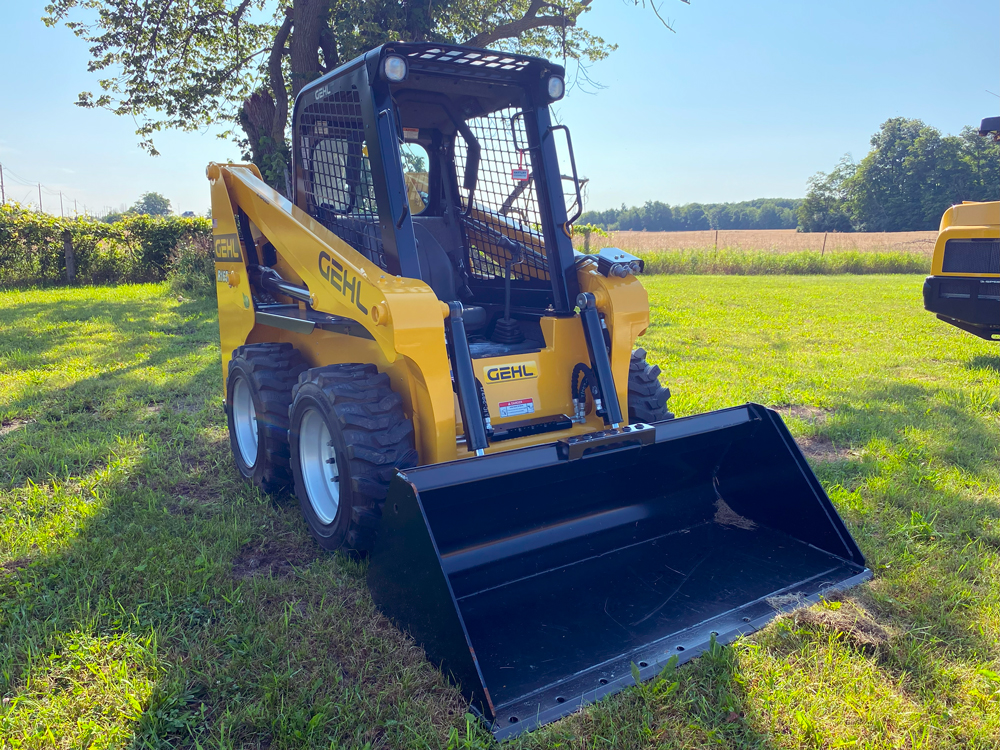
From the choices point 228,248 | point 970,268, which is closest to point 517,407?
point 228,248

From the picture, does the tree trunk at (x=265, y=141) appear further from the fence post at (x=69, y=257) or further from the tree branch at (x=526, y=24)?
the fence post at (x=69, y=257)

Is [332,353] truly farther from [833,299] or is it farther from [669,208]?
[669,208]

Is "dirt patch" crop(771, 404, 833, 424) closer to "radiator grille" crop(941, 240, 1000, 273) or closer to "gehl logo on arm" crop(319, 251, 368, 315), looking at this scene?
"radiator grille" crop(941, 240, 1000, 273)

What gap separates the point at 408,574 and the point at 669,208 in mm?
71477

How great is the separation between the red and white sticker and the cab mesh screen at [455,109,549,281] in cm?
79

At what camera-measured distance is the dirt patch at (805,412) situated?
5262mm

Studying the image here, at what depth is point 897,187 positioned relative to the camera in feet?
182

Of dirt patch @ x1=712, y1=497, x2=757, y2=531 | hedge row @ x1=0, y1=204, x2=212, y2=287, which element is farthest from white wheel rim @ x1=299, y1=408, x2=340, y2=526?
hedge row @ x1=0, y1=204, x2=212, y2=287

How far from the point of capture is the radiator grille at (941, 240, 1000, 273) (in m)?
6.17

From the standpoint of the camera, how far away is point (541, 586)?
278 centimetres

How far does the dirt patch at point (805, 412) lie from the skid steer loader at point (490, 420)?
2232mm

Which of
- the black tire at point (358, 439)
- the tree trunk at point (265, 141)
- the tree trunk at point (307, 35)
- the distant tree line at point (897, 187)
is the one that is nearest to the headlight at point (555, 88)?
the black tire at point (358, 439)

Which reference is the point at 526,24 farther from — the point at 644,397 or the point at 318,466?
the point at 318,466

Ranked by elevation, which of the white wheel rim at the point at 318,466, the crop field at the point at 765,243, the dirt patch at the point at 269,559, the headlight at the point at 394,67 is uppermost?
the crop field at the point at 765,243
